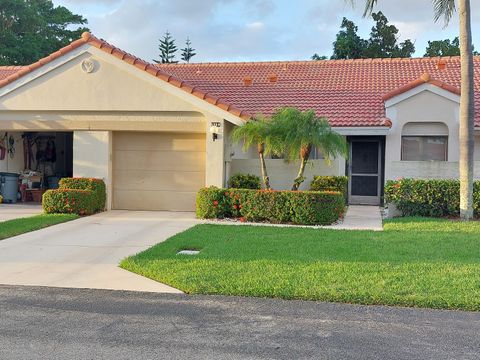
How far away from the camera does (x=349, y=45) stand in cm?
3800

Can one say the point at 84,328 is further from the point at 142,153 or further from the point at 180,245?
the point at 142,153

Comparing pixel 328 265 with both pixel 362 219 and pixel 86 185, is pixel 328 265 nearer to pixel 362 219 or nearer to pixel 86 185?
pixel 362 219

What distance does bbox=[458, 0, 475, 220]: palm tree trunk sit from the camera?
1217cm

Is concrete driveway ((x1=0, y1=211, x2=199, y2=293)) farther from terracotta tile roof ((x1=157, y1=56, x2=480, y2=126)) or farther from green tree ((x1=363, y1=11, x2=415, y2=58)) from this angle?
green tree ((x1=363, y1=11, x2=415, y2=58))

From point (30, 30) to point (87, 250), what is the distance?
31500mm

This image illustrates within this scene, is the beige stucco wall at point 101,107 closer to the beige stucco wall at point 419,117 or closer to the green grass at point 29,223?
the green grass at point 29,223

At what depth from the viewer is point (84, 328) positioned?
4992 millimetres

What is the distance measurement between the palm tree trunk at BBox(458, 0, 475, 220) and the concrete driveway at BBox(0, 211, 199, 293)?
666 centimetres

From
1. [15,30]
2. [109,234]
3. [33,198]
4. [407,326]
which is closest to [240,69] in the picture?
[33,198]

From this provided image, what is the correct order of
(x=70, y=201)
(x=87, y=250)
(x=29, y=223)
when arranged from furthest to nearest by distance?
(x=70, y=201) < (x=29, y=223) < (x=87, y=250)

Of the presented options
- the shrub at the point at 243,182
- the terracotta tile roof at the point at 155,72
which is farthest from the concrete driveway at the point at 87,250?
the terracotta tile roof at the point at 155,72

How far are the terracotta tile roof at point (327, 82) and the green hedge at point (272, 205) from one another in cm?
424

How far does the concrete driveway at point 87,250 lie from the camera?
22.3 ft

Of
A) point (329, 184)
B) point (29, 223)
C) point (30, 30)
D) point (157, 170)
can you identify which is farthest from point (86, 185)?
point (30, 30)
